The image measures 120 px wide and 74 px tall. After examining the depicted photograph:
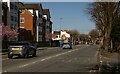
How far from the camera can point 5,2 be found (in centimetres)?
7669

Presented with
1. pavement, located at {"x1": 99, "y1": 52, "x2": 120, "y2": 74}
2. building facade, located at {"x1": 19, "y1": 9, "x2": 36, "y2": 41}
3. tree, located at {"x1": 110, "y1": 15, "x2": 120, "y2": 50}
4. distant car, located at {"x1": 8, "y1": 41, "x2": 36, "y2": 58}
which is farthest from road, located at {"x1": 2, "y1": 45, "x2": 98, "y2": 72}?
building facade, located at {"x1": 19, "y1": 9, "x2": 36, "y2": 41}

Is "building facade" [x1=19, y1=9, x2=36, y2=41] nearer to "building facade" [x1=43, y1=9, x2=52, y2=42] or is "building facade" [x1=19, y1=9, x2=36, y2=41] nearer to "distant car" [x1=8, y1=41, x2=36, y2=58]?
"building facade" [x1=43, y1=9, x2=52, y2=42]

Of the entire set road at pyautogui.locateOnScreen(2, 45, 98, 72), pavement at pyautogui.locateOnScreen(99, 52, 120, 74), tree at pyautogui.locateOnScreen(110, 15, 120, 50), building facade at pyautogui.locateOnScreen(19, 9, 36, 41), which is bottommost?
road at pyautogui.locateOnScreen(2, 45, 98, 72)

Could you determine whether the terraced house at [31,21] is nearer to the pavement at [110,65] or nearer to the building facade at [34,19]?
the building facade at [34,19]

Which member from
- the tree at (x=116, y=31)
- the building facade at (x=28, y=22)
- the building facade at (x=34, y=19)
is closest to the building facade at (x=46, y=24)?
the building facade at (x=34, y=19)

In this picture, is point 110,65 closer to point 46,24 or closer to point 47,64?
point 47,64

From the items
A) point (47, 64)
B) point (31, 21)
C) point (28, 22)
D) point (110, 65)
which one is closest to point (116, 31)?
point (47, 64)

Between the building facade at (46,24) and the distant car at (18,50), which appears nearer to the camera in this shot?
the distant car at (18,50)

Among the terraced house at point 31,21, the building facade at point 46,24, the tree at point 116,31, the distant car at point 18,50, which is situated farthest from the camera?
the building facade at point 46,24

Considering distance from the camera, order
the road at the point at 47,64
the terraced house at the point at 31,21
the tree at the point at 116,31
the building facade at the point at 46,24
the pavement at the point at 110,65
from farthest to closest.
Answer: the building facade at the point at 46,24 < the terraced house at the point at 31,21 < the tree at the point at 116,31 < the road at the point at 47,64 < the pavement at the point at 110,65

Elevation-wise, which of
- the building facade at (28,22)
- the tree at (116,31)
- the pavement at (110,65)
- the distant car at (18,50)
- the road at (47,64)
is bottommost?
the road at (47,64)

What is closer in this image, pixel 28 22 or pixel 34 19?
pixel 28 22

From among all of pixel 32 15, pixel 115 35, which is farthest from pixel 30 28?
pixel 115 35

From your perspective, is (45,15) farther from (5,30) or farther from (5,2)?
(5,30)
